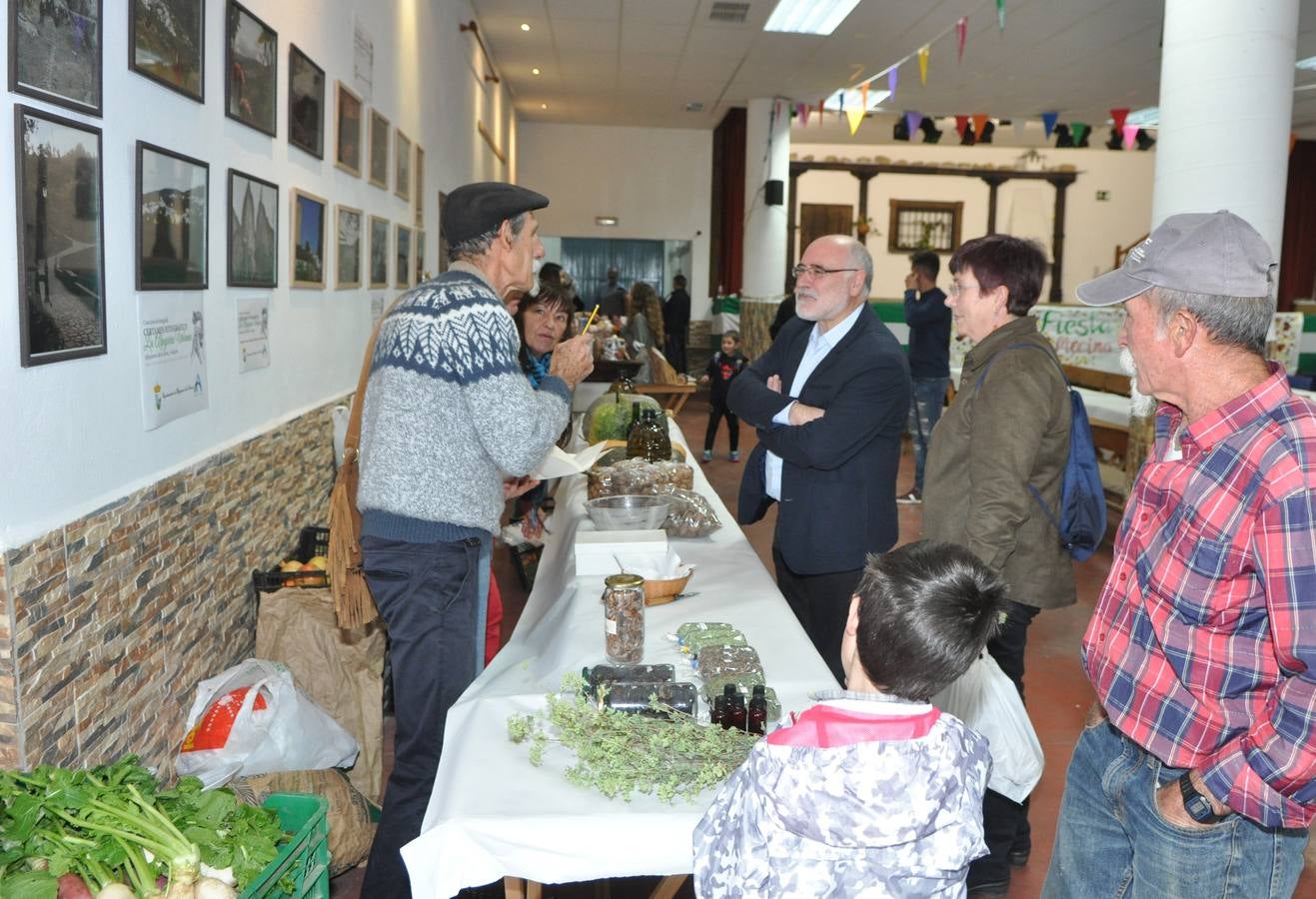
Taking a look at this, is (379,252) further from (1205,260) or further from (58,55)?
(1205,260)

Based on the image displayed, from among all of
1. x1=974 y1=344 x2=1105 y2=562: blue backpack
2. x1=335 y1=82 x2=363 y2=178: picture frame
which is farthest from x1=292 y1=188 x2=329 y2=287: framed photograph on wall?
x1=974 y1=344 x2=1105 y2=562: blue backpack

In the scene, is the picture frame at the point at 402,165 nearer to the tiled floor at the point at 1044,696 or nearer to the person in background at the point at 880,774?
the tiled floor at the point at 1044,696

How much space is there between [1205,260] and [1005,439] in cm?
97

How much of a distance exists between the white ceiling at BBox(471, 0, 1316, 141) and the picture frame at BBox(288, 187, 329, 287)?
19.5 feet

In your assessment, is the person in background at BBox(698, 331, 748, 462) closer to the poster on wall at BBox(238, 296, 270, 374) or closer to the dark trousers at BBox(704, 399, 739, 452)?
the dark trousers at BBox(704, 399, 739, 452)

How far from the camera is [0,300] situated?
1826 millimetres

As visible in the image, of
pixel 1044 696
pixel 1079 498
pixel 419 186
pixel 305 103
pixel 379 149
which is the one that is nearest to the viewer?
pixel 1079 498

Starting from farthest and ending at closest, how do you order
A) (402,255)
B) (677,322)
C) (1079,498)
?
(677,322), (402,255), (1079,498)

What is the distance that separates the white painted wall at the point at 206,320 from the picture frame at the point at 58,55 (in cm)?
3

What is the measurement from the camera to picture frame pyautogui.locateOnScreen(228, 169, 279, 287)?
314cm

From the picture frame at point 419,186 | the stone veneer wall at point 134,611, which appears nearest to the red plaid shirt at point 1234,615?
the stone veneer wall at point 134,611

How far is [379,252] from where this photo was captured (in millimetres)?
5547

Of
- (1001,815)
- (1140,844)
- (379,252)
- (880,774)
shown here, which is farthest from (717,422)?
(880,774)

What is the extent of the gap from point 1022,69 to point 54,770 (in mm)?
11976
